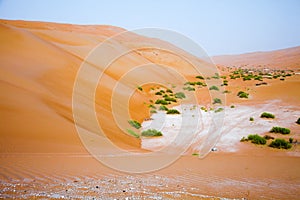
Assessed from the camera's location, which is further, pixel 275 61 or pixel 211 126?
pixel 275 61

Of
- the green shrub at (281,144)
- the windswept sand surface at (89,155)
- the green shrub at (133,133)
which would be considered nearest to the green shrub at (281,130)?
the windswept sand surface at (89,155)

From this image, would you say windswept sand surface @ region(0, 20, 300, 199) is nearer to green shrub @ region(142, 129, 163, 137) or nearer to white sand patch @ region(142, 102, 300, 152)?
white sand patch @ region(142, 102, 300, 152)

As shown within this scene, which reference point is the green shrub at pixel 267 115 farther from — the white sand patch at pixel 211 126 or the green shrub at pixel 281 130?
the green shrub at pixel 281 130

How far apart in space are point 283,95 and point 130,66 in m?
19.6

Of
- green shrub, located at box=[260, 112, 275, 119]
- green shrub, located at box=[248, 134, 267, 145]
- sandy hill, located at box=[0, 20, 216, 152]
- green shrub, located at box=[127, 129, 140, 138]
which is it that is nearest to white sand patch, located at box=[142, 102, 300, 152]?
green shrub, located at box=[260, 112, 275, 119]

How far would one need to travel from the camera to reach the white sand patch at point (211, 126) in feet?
39.9

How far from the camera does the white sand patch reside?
1216 cm

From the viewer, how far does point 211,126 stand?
1534 cm

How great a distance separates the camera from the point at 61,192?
5.21 meters

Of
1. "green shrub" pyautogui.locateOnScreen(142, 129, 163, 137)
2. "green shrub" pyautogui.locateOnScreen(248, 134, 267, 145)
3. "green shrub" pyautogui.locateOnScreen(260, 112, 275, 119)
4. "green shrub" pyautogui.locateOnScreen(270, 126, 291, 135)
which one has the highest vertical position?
"green shrub" pyautogui.locateOnScreen(260, 112, 275, 119)

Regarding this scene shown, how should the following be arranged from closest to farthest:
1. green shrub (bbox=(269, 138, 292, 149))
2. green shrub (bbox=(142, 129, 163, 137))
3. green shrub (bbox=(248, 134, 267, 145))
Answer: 1. green shrub (bbox=(269, 138, 292, 149))
2. green shrub (bbox=(248, 134, 267, 145))
3. green shrub (bbox=(142, 129, 163, 137))

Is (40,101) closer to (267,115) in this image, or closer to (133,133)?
(133,133)

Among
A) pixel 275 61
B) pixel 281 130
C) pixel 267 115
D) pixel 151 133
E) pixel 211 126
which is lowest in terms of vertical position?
pixel 151 133

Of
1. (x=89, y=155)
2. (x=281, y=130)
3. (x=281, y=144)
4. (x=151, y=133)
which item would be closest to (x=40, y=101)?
(x=89, y=155)
